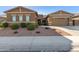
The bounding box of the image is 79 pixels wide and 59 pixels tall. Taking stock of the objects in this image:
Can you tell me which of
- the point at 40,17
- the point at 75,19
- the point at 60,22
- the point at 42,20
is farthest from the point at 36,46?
the point at 75,19

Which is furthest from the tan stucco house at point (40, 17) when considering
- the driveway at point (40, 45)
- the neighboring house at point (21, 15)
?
the driveway at point (40, 45)

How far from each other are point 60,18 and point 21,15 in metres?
2.42

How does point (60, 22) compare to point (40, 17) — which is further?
point (60, 22)

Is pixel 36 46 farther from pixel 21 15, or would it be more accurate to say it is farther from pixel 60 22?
pixel 21 15

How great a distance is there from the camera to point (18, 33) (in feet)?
49.9

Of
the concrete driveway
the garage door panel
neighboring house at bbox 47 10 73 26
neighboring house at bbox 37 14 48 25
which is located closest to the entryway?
neighboring house at bbox 37 14 48 25

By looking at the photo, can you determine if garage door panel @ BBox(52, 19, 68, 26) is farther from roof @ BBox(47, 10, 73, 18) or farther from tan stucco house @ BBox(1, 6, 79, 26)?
roof @ BBox(47, 10, 73, 18)

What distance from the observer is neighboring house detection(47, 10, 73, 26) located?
13031 mm

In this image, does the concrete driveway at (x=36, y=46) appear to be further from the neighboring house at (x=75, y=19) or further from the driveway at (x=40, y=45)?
the neighboring house at (x=75, y=19)

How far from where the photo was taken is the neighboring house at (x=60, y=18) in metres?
13.0

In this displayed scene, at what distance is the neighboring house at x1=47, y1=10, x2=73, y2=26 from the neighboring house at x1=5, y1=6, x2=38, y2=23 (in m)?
0.95

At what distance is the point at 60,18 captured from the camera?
1338 centimetres

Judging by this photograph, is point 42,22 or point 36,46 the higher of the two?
point 42,22
